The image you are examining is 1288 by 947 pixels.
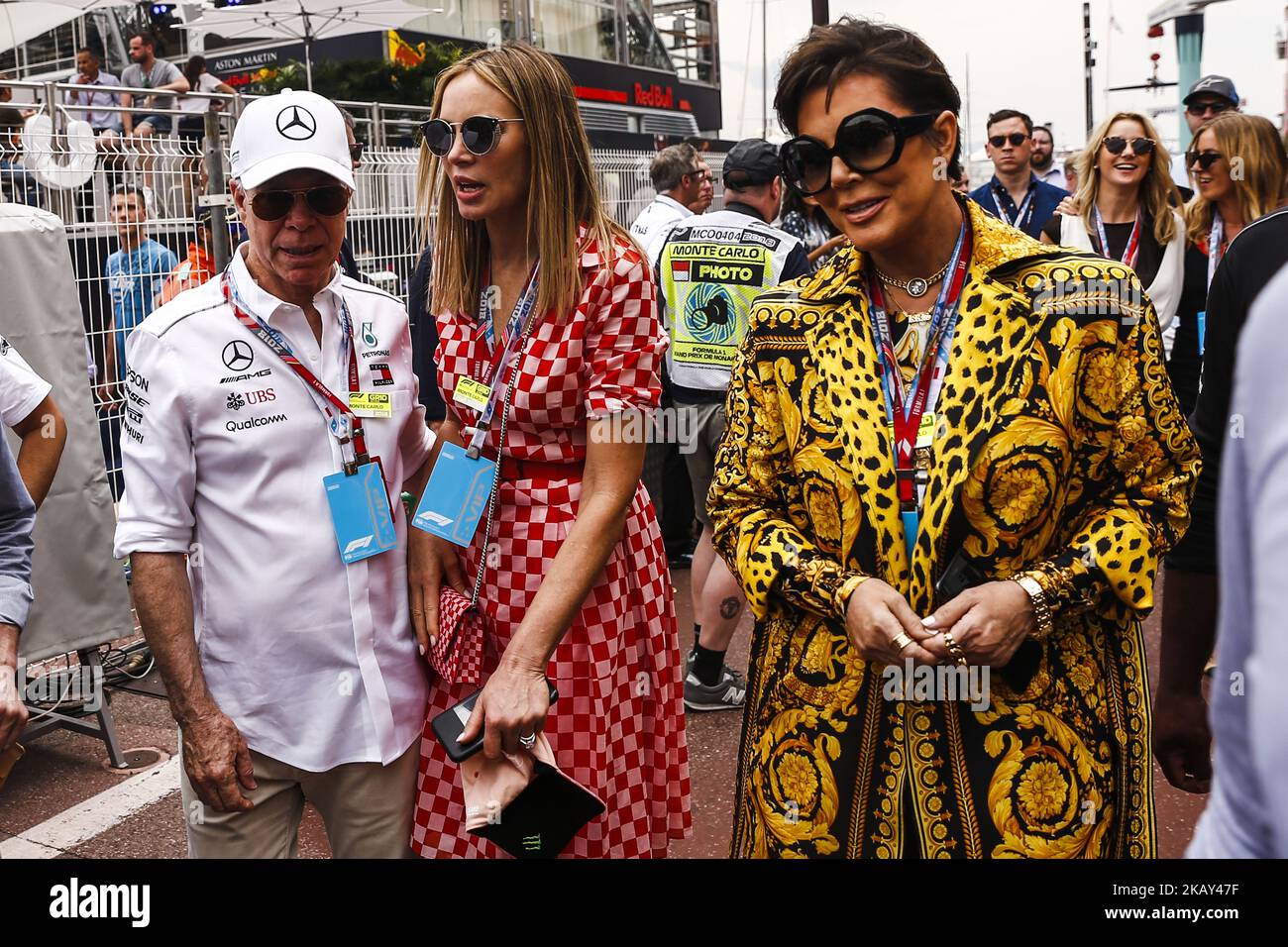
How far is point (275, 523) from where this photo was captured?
7.52 feet

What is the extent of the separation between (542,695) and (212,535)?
699 millimetres

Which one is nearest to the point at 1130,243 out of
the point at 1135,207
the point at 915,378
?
the point at 1135,207

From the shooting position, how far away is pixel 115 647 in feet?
20.4

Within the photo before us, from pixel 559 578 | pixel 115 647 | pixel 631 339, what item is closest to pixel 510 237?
pixel 631 339

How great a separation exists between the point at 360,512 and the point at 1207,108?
24.5 feet

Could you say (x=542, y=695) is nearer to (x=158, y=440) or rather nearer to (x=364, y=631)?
(x=364, y=631)

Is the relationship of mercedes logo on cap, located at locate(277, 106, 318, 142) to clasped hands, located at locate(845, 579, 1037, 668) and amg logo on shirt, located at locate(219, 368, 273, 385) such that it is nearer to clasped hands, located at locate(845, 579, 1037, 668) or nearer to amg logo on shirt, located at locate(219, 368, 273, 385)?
amg logo on shirt, located at locate(219, 368, 273, 385)

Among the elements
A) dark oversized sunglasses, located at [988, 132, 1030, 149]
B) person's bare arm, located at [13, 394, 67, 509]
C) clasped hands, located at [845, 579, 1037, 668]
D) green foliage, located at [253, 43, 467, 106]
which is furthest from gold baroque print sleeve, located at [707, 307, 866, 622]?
green foliage, located at [253, 43, 467, 106]

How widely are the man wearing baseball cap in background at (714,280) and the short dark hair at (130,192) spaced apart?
2748 millimetres

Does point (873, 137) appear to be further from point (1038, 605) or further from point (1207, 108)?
point (1207, 108)

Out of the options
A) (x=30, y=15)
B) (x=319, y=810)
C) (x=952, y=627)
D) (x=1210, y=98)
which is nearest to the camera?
(x=952, y=627)

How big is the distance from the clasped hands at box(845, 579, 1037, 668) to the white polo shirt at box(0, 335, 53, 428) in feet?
9.37

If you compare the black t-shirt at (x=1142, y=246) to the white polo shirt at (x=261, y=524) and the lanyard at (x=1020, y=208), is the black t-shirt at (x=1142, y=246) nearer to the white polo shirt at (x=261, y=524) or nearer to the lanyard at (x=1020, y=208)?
the lanyard at (x=1020, y=208)

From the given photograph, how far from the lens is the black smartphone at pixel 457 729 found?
2.16 meters
